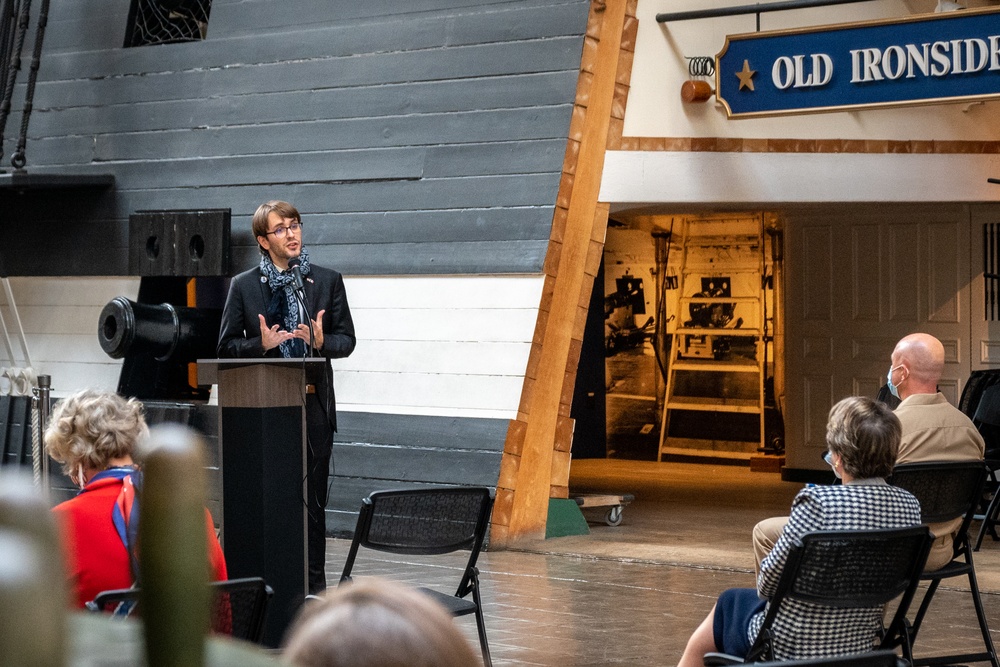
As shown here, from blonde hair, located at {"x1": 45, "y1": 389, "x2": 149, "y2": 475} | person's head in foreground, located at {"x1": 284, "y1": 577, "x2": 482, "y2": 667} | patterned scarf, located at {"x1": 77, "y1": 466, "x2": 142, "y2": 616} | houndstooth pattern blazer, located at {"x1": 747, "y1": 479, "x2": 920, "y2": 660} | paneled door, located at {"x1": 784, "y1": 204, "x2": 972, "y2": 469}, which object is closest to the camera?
person's head in foreground, located at {"x1": 284, "y1": 577, "x2": 482, "y2": 667}

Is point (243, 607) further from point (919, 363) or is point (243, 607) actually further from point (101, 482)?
point (919, 363)

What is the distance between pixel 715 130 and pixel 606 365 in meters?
5.01

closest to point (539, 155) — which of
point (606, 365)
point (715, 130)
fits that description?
point (715, 130)

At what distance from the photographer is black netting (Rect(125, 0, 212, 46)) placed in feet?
28.5

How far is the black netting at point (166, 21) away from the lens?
8.69 meters

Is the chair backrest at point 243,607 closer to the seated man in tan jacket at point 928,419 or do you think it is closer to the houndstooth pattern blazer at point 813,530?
the houndstooth pattern blazer at point 813,530

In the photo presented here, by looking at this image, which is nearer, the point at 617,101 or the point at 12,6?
the point at 617,101

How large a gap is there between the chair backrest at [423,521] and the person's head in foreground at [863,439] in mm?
1026

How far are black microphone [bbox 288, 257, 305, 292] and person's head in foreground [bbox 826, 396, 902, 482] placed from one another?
7.13ft

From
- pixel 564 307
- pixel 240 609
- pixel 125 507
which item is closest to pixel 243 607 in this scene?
pixel 240 609

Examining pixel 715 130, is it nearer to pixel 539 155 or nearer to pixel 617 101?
pixel 617 101


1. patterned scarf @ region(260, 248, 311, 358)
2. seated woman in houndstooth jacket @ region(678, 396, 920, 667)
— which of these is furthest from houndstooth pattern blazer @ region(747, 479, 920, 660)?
patterned scarf @ region(260, 248, 311, 358)

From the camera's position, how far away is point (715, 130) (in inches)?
289

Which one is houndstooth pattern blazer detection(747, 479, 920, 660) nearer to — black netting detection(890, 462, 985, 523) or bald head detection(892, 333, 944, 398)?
black netting detection(890, 462, 985, 523)
